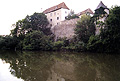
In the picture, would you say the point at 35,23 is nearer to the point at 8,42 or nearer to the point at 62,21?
the point at 62,21

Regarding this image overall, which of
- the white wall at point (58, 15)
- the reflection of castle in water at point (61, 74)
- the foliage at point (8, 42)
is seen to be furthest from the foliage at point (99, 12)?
the foliage at point (8, 42)

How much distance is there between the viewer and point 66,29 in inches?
1067

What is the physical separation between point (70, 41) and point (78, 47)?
420 cm

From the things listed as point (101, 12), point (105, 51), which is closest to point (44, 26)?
point (101, 12)

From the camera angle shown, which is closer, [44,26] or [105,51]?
[105,51]

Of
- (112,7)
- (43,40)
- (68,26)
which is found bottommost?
(43,40)

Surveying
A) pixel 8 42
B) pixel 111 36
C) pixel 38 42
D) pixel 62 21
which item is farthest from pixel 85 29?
pixel 8 42

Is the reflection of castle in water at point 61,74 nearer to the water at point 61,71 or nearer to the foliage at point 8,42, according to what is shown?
the water at point 61,71

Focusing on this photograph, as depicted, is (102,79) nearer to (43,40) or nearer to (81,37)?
(81,37)

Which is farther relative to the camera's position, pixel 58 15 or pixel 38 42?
pixel 58 15

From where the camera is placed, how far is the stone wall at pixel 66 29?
2580cm

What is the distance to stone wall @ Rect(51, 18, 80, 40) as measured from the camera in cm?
2580

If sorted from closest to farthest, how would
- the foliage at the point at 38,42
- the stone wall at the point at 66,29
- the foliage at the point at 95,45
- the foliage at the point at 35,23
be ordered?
1. the foliage at the point at 95,45
2. the foliage at the point at 38,42
3. the stone wall at the point at 66,29
4. the foliage at the point at 35,23

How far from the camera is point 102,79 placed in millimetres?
6027
